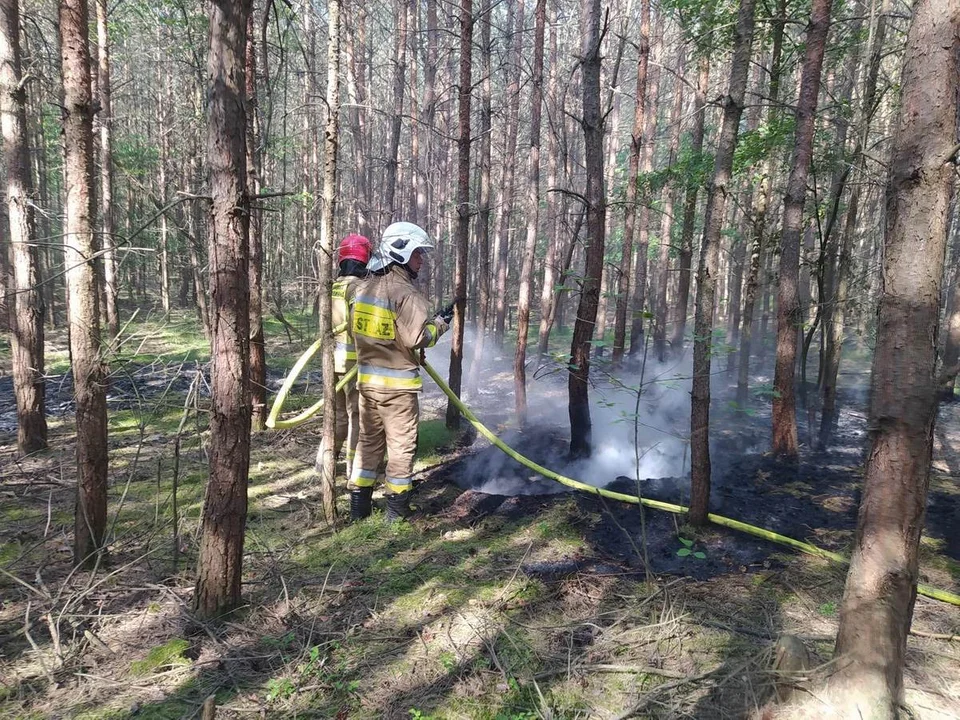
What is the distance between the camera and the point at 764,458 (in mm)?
7254

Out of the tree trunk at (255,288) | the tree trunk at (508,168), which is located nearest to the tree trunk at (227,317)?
the tree trunk at (255,288)

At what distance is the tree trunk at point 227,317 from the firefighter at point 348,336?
204 cm

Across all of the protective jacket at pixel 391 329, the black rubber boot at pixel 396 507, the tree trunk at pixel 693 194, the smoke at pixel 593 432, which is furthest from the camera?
the tree trunk at pixel 693 194

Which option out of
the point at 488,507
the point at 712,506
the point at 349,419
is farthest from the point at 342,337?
the point at 712,506

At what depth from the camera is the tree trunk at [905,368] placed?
206cm

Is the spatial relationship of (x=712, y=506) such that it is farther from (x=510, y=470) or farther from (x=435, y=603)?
(x=435, y=603)

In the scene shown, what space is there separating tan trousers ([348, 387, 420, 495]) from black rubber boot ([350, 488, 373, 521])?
0.21ft

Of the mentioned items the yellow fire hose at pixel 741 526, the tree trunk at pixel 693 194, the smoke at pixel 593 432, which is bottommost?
the smoke at pixel 593 432

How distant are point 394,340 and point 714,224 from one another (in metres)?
2.73

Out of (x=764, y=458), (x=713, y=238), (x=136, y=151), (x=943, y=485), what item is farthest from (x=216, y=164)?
(x=136, y=151)

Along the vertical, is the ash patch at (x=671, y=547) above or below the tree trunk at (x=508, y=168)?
below

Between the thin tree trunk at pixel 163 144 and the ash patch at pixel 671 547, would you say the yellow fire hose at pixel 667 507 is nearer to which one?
the ash patch at pixel 671 547

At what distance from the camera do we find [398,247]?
4594 mm

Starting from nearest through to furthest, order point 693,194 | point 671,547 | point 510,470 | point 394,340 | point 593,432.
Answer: point 671,547 < point 394,340 < point 510,470 < point 593,432 < point 693,194
